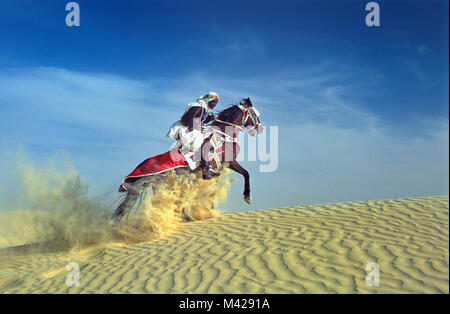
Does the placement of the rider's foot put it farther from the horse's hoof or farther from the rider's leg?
the horse's hoof

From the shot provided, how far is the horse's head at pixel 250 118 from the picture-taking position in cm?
941

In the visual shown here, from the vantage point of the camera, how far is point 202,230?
26.5 ft

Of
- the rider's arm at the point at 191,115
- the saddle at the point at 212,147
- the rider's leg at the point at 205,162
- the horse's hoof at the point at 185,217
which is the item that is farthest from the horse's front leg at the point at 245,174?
the horse's hoof at the point at 185,217

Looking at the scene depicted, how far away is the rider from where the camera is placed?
8.46m

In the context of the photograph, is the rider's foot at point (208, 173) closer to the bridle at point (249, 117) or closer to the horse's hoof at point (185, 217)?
the horse's hoof at point (185, 217)

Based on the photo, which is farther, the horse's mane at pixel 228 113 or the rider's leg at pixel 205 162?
the horse's mane at pixel 228 113

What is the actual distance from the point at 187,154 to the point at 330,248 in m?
4.20

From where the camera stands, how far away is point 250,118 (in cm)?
948

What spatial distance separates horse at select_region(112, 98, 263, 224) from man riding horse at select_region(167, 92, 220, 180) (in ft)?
0.76

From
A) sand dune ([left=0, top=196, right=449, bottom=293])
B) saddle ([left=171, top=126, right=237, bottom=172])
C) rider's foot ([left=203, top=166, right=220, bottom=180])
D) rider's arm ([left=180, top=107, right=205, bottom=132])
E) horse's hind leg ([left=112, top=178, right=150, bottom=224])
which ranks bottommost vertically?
sand dune ([left=0, top=196, right=449, bottom=293])

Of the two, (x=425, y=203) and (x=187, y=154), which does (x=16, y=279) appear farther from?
(x=425, y=203)

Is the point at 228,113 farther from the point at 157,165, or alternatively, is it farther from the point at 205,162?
the point at 157,165

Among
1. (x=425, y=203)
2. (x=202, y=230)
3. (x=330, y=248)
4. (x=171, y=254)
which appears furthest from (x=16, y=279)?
(x=425, y=203)

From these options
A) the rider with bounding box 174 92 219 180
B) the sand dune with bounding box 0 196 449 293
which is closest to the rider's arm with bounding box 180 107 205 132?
the rider with bounding box 174 92 219 180
